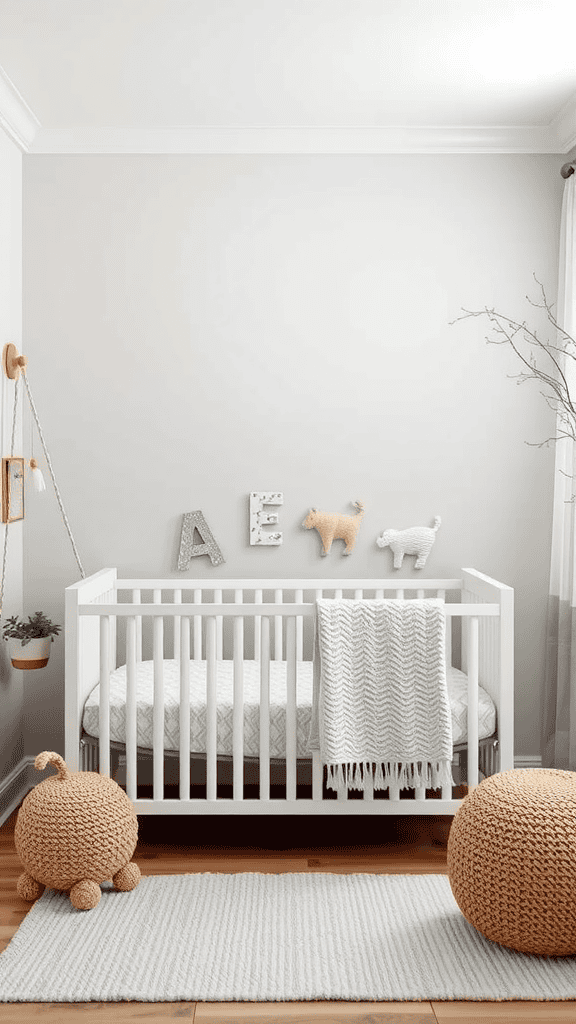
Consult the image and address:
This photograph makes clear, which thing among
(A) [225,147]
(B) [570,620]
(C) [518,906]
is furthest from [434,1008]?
(A) [225,147]

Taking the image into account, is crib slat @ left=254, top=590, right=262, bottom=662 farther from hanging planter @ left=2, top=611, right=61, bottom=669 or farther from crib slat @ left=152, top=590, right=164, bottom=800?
hanging planter @ left=2, top=611, right=61, bottom=669

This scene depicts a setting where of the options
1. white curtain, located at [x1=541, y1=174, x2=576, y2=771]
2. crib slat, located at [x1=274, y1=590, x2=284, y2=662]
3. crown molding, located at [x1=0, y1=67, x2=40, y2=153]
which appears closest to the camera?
crown molding, located at [x1=0, y1=67, x2=40, y2=153]

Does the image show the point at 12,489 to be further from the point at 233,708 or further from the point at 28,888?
the point at 28,888

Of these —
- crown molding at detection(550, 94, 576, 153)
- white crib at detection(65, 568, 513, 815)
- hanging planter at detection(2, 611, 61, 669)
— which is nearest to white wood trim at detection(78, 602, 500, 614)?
white crib at detection(65, 568, 513, 815)

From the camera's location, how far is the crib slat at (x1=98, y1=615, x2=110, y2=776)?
2395mm

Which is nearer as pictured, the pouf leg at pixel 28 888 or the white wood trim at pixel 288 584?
the pouf leg at pixel 28 888

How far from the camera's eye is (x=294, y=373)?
10.1 feet

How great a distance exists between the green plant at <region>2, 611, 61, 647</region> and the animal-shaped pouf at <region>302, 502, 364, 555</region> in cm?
95

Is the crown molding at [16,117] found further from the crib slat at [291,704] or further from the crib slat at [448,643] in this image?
the crib slat at [448,643]

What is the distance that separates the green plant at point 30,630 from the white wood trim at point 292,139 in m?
1.65

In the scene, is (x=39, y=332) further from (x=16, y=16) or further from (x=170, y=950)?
(x=170, y=950)

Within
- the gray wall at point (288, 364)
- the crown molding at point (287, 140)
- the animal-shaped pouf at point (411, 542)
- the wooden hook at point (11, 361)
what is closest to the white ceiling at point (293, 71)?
the crown molding at point (287, 140)

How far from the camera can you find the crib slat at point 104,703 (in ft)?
7.86

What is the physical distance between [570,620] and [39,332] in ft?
6.91
